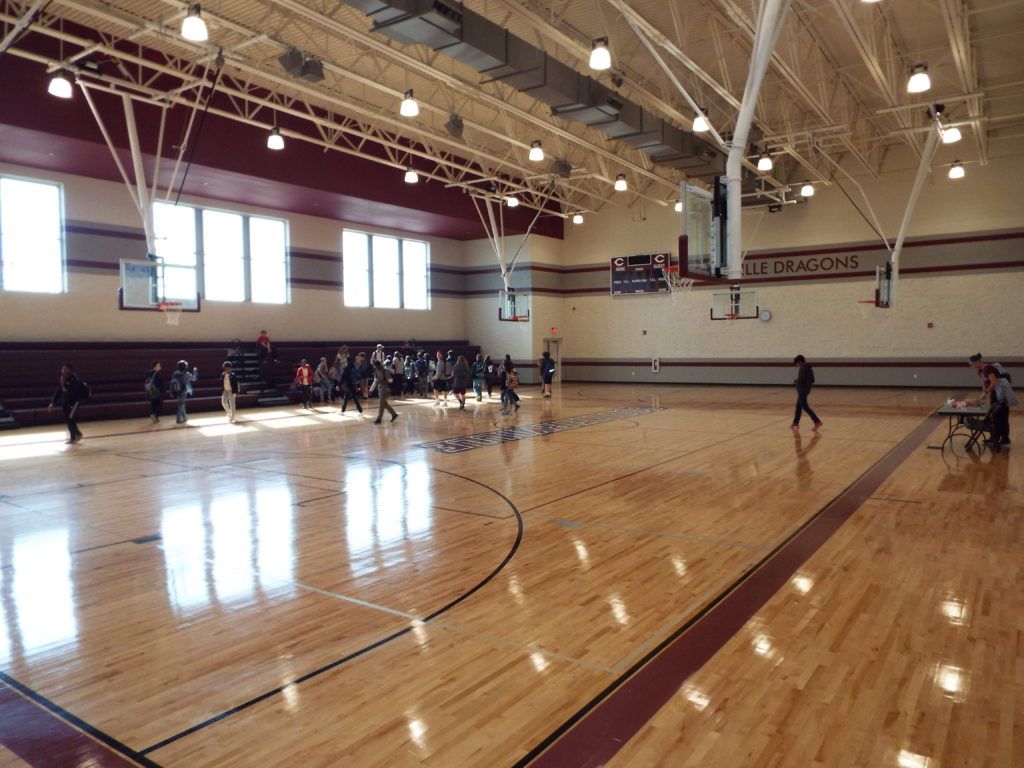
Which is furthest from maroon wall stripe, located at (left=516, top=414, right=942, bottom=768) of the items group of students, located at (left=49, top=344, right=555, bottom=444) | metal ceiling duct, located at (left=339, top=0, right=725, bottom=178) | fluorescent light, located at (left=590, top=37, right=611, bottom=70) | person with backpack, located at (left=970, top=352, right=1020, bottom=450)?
group of students, located at (left=49, top=344, right=555, bottom=444)

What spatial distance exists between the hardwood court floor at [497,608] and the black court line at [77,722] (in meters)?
0.03

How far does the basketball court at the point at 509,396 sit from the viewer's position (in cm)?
357

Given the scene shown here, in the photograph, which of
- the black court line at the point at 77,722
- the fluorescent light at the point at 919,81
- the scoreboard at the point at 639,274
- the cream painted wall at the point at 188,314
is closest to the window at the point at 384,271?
the cream painted wall at the point at 188,314

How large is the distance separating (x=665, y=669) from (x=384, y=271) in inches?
965

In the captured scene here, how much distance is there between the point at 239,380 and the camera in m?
20.9

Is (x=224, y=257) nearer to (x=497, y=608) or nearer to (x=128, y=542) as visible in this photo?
(x=128, y=542)

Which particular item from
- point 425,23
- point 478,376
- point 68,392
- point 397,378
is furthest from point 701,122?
point 397,378

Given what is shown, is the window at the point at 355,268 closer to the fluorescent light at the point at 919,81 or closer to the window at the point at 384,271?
the window at the point at 384,271

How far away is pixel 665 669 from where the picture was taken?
381cm

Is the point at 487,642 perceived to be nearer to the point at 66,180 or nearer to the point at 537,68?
the point at 537,68

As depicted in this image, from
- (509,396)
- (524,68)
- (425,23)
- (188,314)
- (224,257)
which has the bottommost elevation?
(509,396)

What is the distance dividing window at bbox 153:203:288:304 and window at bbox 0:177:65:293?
99.1 inches

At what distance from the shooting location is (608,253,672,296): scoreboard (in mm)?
27781

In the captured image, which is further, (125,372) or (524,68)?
(125,372)
